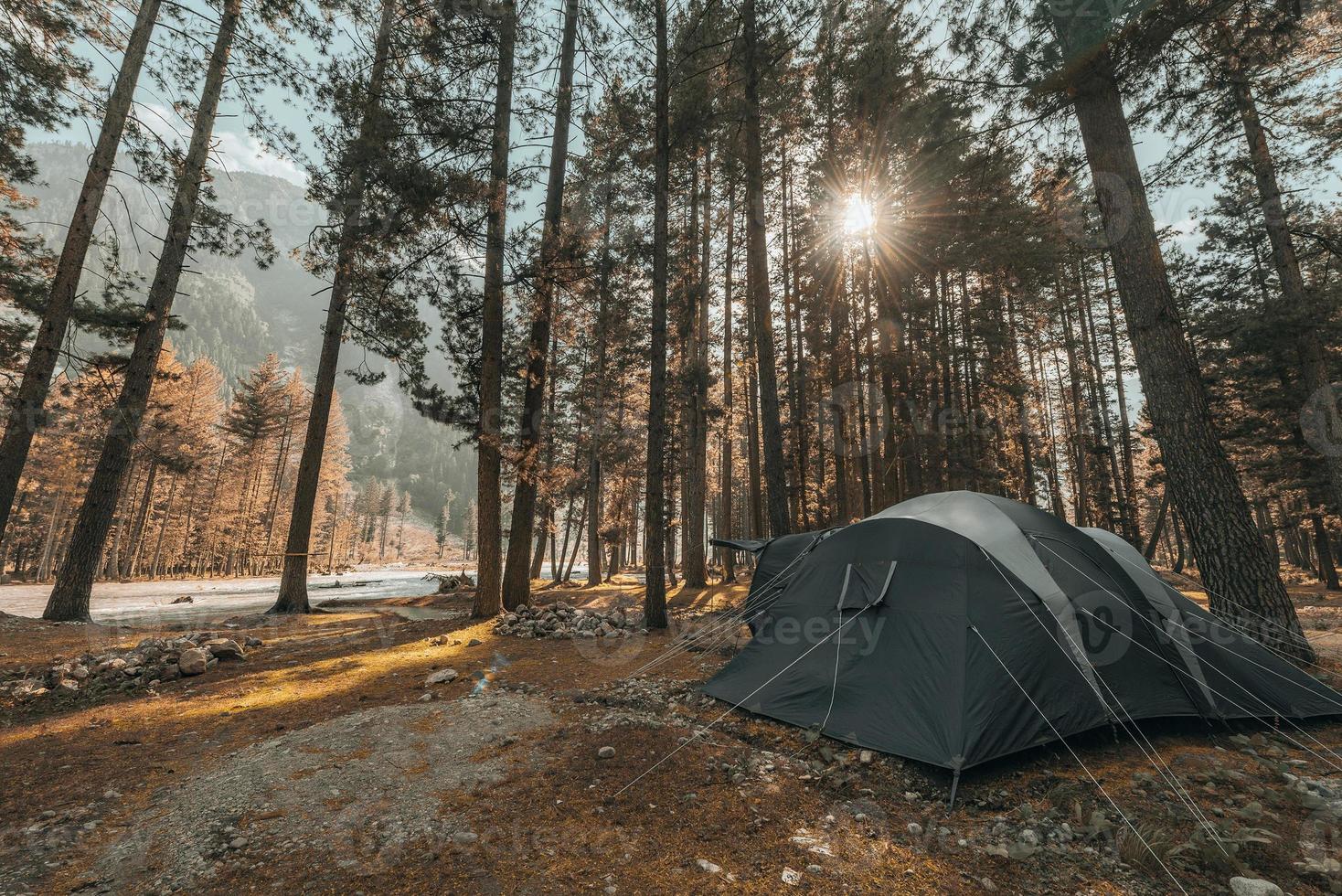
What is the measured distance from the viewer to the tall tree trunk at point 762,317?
9.77 metres

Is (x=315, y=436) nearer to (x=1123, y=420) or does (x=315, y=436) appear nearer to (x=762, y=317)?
(x=762, y=317)

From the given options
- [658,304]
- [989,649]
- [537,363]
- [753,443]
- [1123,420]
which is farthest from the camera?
[1123,420]

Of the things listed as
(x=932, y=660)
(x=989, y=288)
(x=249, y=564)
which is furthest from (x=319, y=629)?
(x=249, y=564)

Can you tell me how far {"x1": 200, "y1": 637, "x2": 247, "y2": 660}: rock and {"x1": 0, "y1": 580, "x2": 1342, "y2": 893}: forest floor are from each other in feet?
4.80

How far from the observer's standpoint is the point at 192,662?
620cm

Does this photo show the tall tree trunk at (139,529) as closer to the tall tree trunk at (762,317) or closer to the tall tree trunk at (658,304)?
the tall tree trunk at (658,304)

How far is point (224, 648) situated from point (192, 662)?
69 cm

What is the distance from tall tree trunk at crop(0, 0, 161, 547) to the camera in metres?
8.53

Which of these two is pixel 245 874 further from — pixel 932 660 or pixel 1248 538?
pixel 1248 538

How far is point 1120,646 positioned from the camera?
13.8 ft

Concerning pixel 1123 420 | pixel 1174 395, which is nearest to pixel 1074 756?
pixel 1174 395

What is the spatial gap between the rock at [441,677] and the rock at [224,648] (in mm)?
3292

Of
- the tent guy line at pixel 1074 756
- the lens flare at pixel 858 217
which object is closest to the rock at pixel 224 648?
the tent guy line at pixel 1074 756

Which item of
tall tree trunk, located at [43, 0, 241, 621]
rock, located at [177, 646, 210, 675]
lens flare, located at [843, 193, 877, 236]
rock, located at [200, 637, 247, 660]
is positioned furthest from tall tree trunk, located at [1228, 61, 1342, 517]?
tall tree trunk, located at [43, 0, 241, 621]
